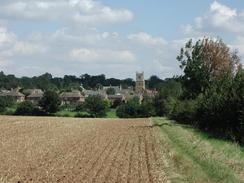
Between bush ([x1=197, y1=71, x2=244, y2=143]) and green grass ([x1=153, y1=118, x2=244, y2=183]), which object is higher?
bush ([x1=197, y1=71, x2=244, y2=143])

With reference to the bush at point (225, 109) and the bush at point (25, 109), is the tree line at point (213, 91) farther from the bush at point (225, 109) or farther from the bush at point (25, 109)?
the bush at point (25, 109)

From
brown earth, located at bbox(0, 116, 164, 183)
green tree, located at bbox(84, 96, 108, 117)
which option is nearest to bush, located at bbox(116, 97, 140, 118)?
green tree, located at bbox(84, 96, 108, 117)

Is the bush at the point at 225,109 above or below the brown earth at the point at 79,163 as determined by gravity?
above

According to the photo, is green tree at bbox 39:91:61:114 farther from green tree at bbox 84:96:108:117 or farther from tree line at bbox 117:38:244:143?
tree line at bbox 117:38:244:143

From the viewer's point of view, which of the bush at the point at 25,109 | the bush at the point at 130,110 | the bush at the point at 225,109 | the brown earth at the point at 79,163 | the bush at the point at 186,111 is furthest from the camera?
the bush at the point at 130,110

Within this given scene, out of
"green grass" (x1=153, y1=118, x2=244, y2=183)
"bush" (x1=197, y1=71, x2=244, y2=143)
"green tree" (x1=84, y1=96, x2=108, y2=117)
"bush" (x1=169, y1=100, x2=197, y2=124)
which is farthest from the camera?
"green tree" (x1=84, y1=96, x2=108, y2=117)

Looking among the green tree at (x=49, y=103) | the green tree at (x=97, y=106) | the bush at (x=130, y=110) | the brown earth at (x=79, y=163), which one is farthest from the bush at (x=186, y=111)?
the green tree at (x=97, y=106)

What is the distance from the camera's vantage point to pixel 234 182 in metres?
18.4

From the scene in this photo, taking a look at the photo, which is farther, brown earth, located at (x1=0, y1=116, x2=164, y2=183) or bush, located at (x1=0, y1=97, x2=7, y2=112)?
bush, located at (x1=0, y1=97, x2=7, y2=112)

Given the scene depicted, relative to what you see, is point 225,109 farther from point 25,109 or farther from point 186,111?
point 25,109

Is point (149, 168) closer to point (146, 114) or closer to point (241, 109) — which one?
point (241, 109)

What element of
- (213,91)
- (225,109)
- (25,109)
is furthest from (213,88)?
(25,109)

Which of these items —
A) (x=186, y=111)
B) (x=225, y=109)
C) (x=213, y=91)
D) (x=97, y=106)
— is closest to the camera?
(x=225, y=109)

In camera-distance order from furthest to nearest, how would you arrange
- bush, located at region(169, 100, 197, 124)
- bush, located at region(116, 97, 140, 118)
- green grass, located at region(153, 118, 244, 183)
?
bush, located at region(116, 97, 140, 118), bush, located at region(169, 100, 197, 124), green grass, located at region(153, 118, 244, 183)
